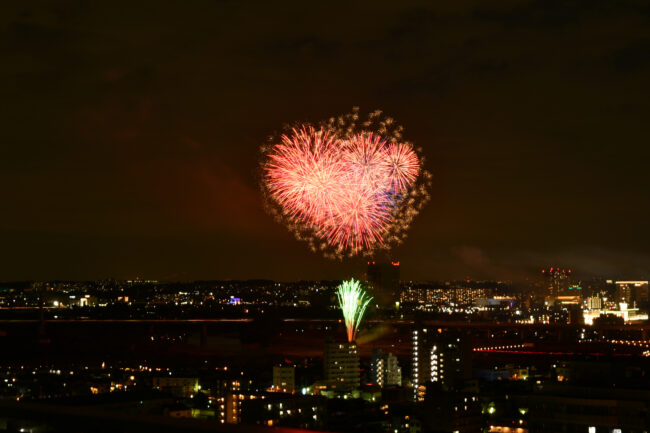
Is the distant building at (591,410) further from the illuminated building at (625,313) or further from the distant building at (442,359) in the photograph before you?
the illuminated building at (625,313)

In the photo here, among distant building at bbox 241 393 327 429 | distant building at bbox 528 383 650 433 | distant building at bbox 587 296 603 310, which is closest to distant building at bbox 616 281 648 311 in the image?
distant building at bbox 587 296 603 310

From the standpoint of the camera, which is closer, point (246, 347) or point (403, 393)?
point (403, 393)

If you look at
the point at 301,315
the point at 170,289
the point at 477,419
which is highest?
the point at 170,289

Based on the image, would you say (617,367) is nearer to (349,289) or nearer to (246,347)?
(349,289)

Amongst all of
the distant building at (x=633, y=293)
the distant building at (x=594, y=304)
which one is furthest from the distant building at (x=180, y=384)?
the distant building at (x=633, y=293)

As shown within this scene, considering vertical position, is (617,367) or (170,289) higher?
(170,289)

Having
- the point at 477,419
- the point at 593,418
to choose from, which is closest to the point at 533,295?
the point at 477,419
